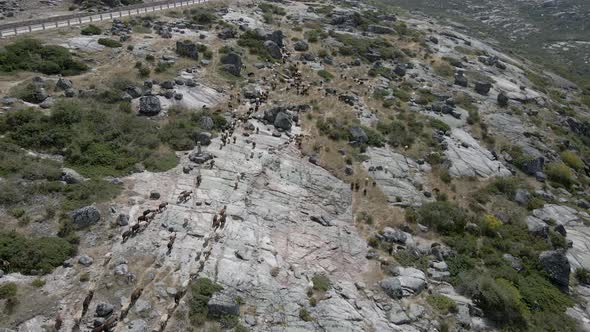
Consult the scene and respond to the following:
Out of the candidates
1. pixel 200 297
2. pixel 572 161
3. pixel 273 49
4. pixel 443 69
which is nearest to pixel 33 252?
pixel 200 297

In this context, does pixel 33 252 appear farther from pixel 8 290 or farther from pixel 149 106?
pixel 149 106

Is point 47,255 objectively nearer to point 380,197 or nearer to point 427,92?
point 380,197

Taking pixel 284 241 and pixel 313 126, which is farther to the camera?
pixel 313 126

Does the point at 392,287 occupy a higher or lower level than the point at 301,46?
lower

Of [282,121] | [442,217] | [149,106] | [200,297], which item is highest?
[149,106]

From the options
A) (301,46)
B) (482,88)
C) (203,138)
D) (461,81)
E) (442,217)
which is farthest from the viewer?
(461,81)

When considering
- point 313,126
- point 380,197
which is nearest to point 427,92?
point 313,126
